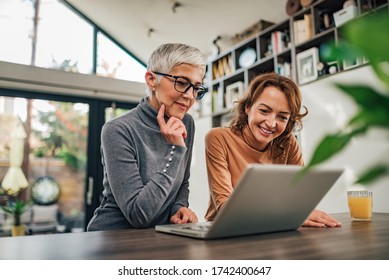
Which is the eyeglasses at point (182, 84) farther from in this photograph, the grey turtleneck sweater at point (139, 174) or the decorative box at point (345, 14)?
the decorative box at point (345, 14)

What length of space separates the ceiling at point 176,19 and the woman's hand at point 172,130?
2601 millimetres

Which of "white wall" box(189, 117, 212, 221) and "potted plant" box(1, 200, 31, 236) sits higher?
"white wall" box(189, 117, 212, 221)

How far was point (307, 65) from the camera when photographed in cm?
284

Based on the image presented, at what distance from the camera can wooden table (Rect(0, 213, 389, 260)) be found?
22.4 inches

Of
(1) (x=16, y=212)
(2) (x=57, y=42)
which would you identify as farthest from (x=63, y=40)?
(1) (x=16, y=212)

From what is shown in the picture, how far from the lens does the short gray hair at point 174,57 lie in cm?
119

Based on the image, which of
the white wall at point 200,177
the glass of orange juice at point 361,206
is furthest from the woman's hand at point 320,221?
the white wall at point 200,177

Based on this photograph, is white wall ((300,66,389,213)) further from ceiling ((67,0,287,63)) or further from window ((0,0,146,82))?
window ((0,0,146,82))

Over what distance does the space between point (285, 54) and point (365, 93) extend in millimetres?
3130

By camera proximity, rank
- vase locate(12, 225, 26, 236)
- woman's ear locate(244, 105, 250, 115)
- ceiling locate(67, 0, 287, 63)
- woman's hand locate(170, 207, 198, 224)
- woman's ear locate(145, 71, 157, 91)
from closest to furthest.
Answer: woman's hand locate(170, 207, 198, 224) < woman's ear locate(145, 71, 157, 91) < woman's ear locate(244, 105, 250, 115) < ceiling locate(67, 0, 287, 63) < vase locate(12, 225, 26, 236)

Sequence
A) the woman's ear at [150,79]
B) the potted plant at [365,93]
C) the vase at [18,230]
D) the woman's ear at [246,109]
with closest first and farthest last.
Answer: the potted plant at [365,93]
the woman's ear at [150,79]
the woman's ear at [246,109]
the vase at [18,230]

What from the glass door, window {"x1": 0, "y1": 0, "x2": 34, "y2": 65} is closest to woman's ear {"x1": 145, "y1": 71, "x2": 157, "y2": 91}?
the glass door

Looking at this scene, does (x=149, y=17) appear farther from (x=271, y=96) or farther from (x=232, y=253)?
(x=232, y=253)

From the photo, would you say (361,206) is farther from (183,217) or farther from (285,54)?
(285,54)
